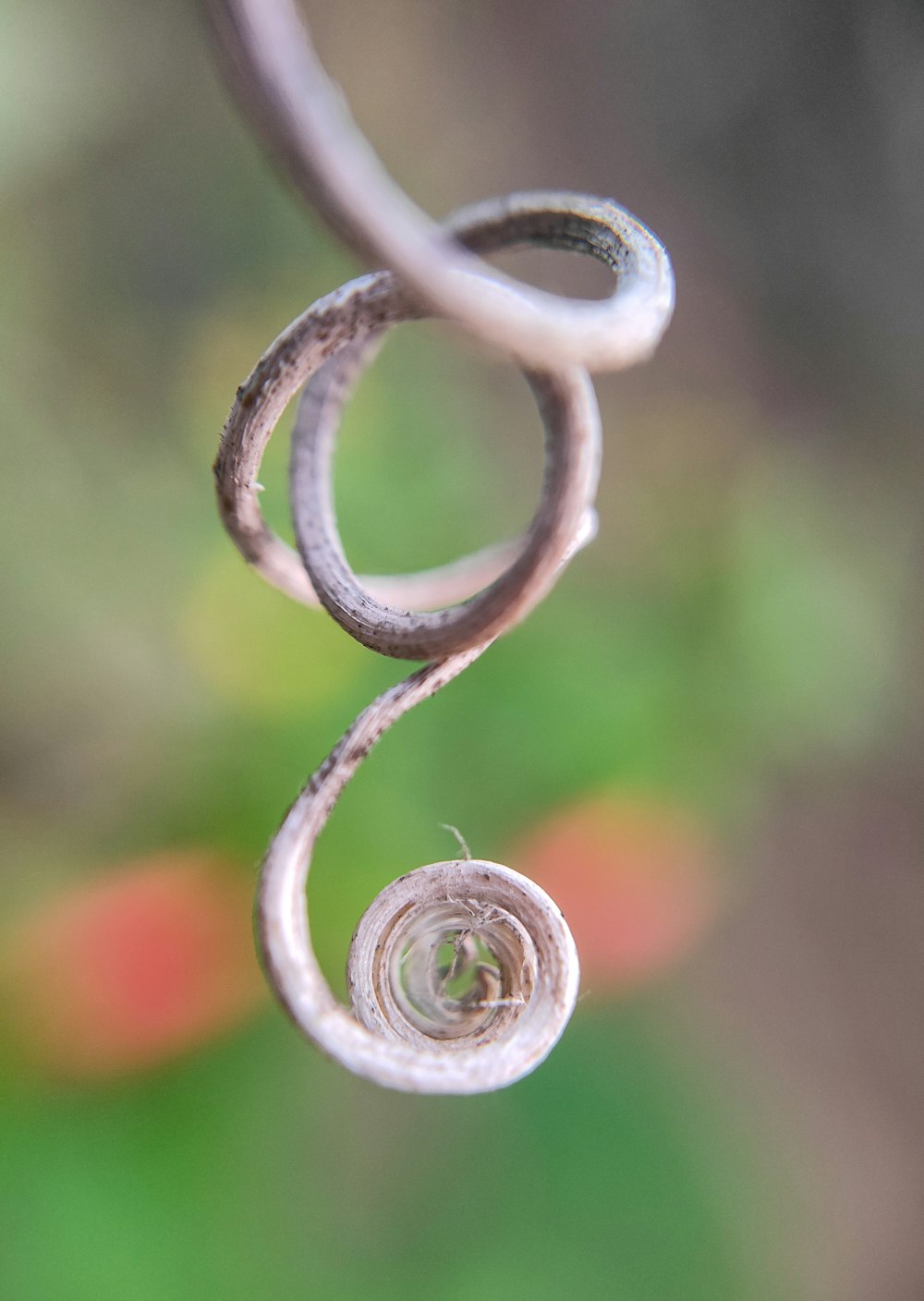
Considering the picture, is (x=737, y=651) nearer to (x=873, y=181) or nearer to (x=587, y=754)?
(x=587, y=754)

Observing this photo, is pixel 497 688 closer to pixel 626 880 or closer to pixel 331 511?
pixel 626 880

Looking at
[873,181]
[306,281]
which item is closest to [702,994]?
[306,281]

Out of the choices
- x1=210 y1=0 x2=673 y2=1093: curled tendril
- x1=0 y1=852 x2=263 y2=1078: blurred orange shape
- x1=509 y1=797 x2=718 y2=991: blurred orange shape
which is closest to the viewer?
x1=210 y1=0 x2=673 y2=1093: curled tendril

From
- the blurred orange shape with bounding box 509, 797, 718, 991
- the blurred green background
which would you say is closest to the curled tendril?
the blurred green background

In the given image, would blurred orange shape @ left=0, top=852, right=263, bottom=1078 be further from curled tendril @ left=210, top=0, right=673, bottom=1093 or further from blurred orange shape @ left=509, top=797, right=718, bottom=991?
curled tendril @ left=210, top=0, right=673, bottom=1093

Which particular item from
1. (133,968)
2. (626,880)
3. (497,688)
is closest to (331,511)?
(497,688)

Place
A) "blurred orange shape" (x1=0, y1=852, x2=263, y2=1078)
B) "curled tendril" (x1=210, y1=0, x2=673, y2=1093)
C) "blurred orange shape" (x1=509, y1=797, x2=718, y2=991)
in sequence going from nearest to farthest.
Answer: "curled tendril" (x1=210, y1=0, x2=673, y2=1093), "blurred orange shape" (x1=0, y1=852, x2=263, y2=1078), "blurred orange shape" (x1=509, y1=797, x2=718, y2=991)
